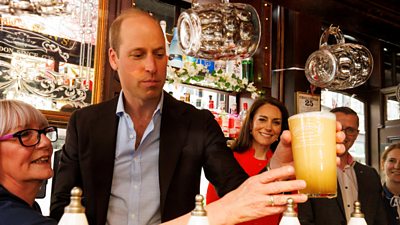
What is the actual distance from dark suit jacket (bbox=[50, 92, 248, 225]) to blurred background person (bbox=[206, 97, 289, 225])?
129 cm

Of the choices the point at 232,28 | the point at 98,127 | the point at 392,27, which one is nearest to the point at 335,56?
the point at 392,27

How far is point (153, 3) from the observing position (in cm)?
361

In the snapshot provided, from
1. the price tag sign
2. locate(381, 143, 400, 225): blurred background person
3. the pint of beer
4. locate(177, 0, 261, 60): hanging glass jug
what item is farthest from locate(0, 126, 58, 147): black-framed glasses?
the price tag sign

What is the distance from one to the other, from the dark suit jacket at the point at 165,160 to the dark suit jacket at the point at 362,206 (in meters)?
1.11

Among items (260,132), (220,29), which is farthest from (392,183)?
(220,29)

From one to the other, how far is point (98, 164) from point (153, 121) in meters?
0.23

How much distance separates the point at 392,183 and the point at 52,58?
2422mm

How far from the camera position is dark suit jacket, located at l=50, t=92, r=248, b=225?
146cm

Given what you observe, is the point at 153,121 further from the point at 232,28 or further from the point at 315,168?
the point at 315,168

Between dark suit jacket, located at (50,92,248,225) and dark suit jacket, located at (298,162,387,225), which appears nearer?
dark suit jacket, located at (50,92,248,225)

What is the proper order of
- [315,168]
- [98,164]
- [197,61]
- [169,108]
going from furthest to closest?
[197,61] → [169,108] → [98,164] → [315,168]

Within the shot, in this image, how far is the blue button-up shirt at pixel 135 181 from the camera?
1.49m

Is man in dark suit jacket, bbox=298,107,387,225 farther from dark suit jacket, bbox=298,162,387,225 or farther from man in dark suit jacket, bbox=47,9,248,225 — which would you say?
man in dark suit jacket, bbox=47,9,248,225

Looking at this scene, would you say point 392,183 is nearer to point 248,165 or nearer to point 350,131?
point 350,131
